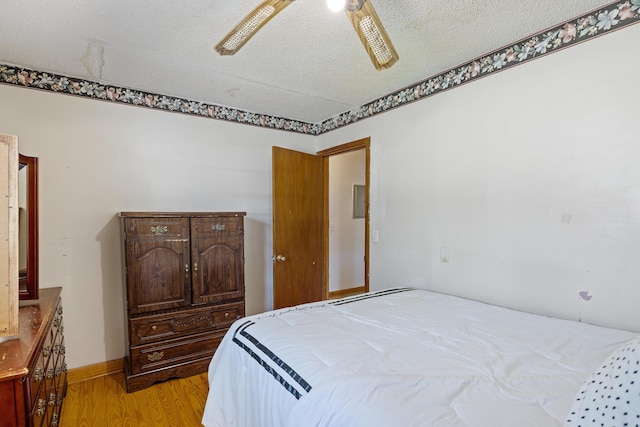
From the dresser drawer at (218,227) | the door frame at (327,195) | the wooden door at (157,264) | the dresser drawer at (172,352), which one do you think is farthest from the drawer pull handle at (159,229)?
the door frame at (327,195)

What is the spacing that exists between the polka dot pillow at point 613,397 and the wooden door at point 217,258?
232cm

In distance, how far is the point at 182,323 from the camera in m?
2.44

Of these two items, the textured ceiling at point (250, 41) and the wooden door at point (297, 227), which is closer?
the textured ceiling at point (250, 41)

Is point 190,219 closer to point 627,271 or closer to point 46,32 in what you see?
point 46,32

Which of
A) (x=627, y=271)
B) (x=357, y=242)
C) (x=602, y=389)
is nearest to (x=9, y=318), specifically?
(x=602, y=389)

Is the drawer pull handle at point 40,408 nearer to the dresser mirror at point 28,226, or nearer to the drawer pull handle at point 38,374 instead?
the drawer pull handle at point 38,374

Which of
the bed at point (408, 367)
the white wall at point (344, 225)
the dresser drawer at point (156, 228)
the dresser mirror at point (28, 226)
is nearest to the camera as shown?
the bed at point (408, 367)

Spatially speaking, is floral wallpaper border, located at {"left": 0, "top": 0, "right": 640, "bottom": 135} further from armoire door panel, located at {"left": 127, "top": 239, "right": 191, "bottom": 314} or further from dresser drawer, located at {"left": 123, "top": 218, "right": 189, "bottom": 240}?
armoire door panel, located at {"left": 127, "top": 239, "right": 191, "bottom": 314}

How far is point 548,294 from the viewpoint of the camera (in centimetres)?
178

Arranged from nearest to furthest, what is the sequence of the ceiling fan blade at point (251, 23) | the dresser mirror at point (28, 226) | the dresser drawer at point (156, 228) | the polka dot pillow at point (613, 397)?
the polka dot pillow at point (613, 397)
the ceiling fan blade at point (251, 23)
the dresser mirror at point (28, 226)
the dresser drawer at point (156, 228)

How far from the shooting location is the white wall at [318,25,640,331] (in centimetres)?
154

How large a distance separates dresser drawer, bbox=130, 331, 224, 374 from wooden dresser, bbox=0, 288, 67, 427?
1.47ft

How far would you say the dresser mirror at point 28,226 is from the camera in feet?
6.09

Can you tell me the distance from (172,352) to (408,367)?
2.04 metres
